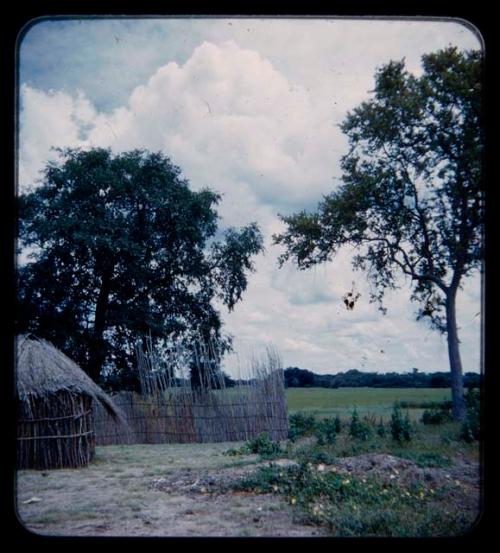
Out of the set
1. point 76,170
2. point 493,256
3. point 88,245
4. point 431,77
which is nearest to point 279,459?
point 493,256

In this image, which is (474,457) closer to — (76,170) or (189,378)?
(189,378)

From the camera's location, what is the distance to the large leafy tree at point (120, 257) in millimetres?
14109

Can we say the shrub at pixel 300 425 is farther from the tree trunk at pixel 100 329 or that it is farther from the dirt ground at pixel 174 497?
the tree trunk at pixel 100 329

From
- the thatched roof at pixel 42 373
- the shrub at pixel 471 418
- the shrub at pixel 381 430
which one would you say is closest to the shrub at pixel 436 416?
the shrub at pixel 471 418

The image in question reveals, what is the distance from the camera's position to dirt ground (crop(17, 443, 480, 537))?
4660mm

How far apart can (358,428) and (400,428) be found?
981 mm

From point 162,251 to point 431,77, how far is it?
8348 mm

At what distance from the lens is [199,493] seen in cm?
627

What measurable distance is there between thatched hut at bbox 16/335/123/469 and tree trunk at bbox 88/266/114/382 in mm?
5712

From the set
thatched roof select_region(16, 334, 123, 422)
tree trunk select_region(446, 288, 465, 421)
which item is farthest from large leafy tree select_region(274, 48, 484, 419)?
thatched roof select_region(16, 334, 123, 422)

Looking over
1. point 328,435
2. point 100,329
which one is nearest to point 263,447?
point 328,435

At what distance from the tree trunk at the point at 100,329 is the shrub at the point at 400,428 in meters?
7.97

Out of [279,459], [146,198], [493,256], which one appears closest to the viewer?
[493,256]

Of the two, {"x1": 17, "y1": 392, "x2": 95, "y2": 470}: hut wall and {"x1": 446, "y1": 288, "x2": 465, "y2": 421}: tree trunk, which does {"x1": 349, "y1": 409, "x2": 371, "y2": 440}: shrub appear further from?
{"x1": 17, "y1": 392, "x2": 95, "y2": 470}: hut wall
